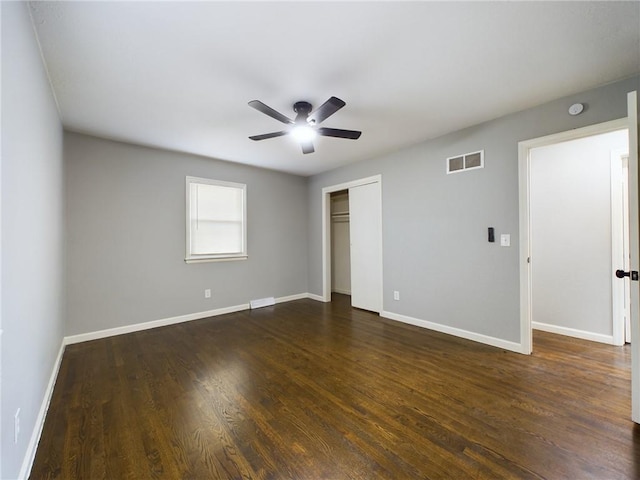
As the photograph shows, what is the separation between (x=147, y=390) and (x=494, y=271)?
3.59 metres

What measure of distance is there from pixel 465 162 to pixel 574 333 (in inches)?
96.1

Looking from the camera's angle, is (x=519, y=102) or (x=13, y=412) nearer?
(x=13, y=412)

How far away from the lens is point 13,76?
1375 millimetres

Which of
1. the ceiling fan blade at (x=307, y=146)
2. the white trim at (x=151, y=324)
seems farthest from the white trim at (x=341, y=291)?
the ceiling fan blade at (x=307, y=146)

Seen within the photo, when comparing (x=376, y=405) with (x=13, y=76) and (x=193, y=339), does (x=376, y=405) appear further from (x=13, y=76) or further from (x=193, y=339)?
(x=13, y=76)

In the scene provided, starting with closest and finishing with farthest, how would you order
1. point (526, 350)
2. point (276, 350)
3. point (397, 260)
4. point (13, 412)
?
1. point (13, 412)
2. point (526, 350)
3. point (276, 350)
4. point (397, 260)

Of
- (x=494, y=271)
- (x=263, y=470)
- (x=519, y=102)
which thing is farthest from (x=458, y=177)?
(x=263, y=470)

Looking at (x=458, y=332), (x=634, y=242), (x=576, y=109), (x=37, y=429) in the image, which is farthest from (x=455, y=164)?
(x=37, y=429)

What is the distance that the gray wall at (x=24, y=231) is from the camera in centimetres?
126

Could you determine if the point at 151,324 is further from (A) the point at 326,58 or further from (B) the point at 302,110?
(A) the point at 326,58

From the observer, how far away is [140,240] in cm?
383

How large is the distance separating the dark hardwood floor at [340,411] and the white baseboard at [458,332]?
0.14 m

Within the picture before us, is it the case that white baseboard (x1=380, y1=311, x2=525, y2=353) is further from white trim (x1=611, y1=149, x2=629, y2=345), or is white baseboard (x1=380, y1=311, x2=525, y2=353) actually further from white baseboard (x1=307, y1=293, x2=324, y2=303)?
white baseboard (x1=307, y1=293, x2=324, y2=303)

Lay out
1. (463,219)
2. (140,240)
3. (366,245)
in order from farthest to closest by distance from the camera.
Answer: (366,245), (140,240), (463,219)
